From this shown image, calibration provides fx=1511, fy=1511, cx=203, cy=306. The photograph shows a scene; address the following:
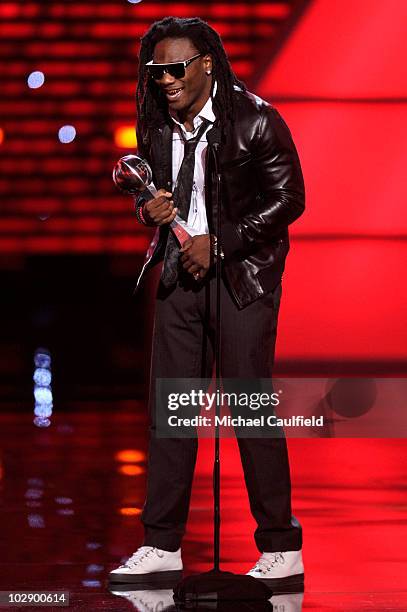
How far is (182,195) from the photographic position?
4.85m

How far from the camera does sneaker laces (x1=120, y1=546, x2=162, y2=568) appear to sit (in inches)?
191

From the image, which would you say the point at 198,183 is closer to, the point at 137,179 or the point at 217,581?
the point at 137,179

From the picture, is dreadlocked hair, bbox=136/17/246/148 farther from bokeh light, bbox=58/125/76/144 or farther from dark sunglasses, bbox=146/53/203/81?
bokeh light, bbox=58/125/76/144

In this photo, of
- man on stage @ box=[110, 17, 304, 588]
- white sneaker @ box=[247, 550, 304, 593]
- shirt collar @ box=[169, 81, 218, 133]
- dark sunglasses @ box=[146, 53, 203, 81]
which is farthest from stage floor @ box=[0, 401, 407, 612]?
dark sunglasses @ box=[146, 53, 203, 81]

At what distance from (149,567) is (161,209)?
1152 mm

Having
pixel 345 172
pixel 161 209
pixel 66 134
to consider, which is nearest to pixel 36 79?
pixel 66 134

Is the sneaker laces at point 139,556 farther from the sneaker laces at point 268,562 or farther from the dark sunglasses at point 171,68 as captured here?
the dark sunglasses at point 171,68

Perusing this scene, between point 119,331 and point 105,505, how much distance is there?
25.4 ft

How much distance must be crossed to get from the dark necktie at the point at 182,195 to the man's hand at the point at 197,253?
14 centimetres

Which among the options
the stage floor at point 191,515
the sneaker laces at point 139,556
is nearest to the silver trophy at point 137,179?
the sneaker laces at point 139,556

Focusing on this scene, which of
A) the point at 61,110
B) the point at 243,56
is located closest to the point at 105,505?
the point at 243,56

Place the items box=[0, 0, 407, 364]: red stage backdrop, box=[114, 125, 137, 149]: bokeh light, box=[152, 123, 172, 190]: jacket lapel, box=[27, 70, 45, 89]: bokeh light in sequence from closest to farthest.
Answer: box=[152, 123, 172, 190]: jacket lapel
box=[0, 0, 407, 364]: red stage backdrop
box=[27, 70, 45, 89]: bokeh light
box=[114, 125, 137, 149]: bokeh light

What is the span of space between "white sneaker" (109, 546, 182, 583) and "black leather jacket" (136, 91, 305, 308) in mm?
→ 851

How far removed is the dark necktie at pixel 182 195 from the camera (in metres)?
4.84
